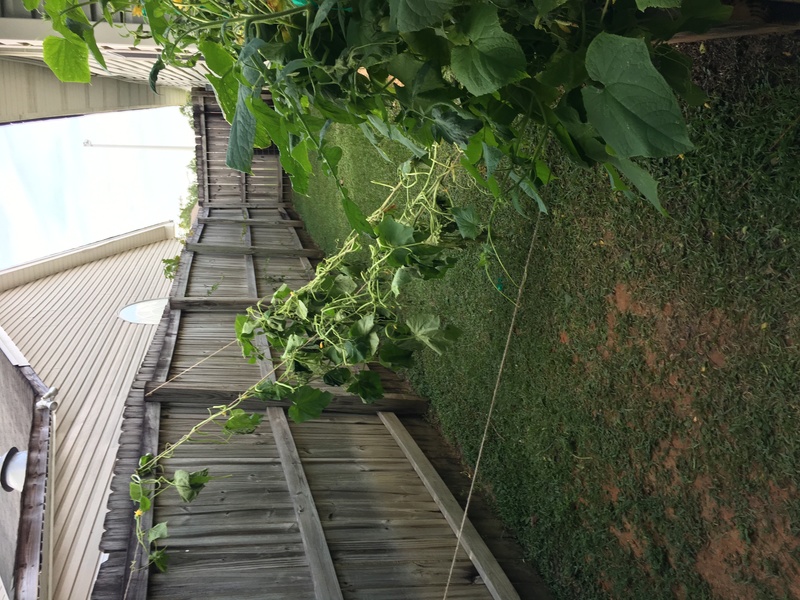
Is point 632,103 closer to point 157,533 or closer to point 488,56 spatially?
point 488,56

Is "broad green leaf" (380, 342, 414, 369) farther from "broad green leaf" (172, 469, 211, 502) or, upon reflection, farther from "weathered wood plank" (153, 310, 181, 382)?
"weathered wood plank" (153, 310, 181, 382)

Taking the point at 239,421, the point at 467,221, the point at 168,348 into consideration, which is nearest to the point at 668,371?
the point at 467,221

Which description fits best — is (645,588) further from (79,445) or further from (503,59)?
(79,445)

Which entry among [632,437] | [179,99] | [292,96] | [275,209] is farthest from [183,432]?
[179,99]

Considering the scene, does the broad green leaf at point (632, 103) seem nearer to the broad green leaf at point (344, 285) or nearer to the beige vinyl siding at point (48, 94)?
the broad green leaf at point (344, 285)

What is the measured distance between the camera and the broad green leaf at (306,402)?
2.48m

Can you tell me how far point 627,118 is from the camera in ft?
2.32

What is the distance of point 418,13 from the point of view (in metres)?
0.69

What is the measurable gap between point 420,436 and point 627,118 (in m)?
2.83

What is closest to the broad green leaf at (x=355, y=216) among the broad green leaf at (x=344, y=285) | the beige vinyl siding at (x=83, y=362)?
the broad green leaf at (x=344, y=285)

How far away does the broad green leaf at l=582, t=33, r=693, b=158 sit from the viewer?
67 centimetres

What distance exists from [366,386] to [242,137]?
166 cm

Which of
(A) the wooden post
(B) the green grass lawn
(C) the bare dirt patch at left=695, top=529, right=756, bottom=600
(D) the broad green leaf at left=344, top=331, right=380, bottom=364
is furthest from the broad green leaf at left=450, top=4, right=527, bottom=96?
→ (A) the wooden post

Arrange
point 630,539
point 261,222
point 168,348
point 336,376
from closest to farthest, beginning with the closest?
point 630,539 → point 336,376 → point 168,348 → point 261,222
